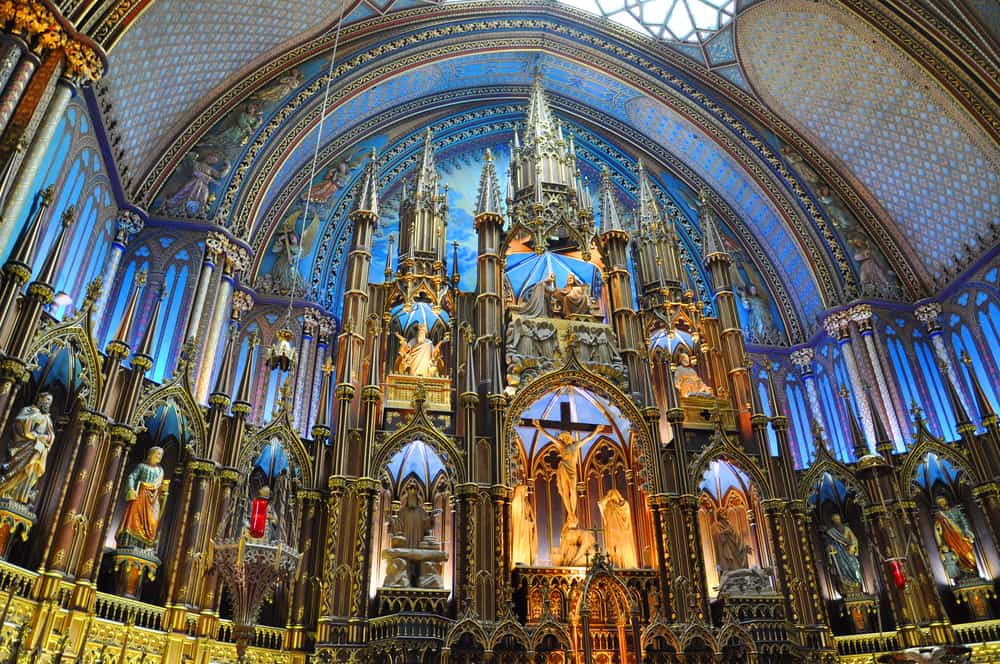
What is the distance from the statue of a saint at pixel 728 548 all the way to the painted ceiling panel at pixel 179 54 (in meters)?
15.6

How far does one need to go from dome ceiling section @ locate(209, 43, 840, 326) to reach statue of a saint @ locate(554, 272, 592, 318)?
7.15m

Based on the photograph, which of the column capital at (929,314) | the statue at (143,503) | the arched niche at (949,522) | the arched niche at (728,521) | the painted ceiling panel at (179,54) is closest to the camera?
the statue at (143,503)

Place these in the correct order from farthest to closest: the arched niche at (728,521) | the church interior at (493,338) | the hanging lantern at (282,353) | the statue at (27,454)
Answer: the arched niche at (728,521), the hanging lantern at (282,353), the church interior at (493,338), the statue at (27,454)

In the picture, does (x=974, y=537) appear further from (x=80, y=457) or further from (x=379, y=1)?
(x=379, y=1)

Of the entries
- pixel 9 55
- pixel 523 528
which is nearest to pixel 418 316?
pixel 523 528

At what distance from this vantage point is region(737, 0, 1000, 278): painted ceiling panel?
19.0 meters

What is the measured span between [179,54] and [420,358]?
878 centimetres

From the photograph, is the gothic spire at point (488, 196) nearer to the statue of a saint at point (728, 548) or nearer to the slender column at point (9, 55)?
the statue of a saint at point (728, 548)

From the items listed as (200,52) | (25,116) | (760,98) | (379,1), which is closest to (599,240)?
(760,98)

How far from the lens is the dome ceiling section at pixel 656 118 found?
73.8 feet

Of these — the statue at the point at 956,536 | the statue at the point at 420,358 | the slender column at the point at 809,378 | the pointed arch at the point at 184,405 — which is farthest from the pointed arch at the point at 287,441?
the slender column at the point at 809,378

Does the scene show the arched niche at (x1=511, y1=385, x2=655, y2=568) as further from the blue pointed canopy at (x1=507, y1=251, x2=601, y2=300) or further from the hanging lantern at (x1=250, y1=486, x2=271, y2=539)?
the hanging lantern at (x1=250, y1=486, x2=271, y2=539)

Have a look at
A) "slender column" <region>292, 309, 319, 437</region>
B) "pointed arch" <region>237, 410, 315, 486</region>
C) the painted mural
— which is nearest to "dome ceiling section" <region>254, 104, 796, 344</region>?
"slender column" <region>292, 309, 319, 437</region>

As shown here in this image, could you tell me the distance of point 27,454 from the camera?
1114 centimetres
